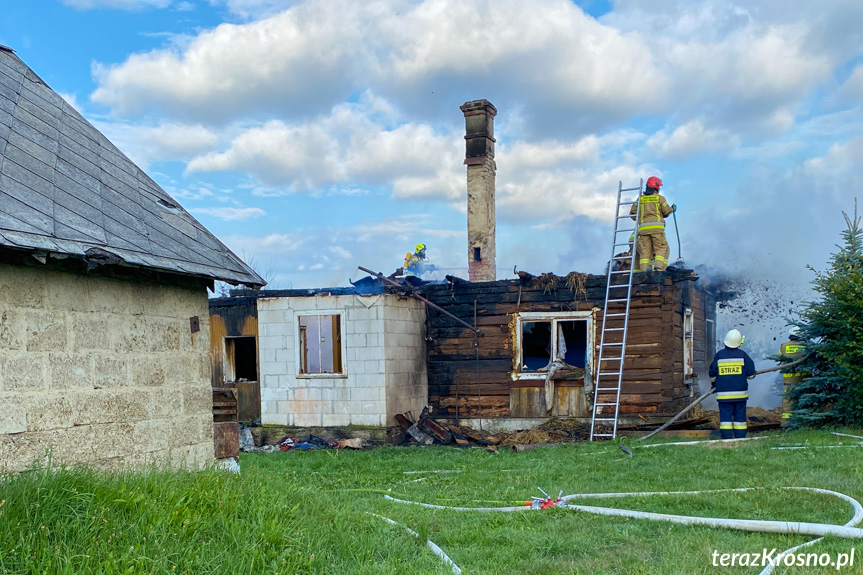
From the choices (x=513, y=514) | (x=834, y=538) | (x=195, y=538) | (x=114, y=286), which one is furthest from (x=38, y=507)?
(x=834, y=538)

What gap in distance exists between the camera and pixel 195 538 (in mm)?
4727

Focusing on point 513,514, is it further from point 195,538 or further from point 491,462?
point 491,462

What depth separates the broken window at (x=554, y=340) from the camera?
49.1 feet

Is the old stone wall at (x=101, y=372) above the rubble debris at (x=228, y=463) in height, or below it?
above

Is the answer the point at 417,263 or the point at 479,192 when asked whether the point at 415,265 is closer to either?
the point at 417,263

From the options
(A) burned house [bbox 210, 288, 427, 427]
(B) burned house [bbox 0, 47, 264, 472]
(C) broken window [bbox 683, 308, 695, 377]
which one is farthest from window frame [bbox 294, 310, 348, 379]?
(B) burned house [bbox 0, 47, 264, 472]

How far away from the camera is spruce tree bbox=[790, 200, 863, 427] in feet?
37.1

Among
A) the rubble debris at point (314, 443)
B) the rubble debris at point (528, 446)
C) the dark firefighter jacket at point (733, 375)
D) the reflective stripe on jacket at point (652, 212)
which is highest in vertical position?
the reflective stripe on jacket at point (652, 212)

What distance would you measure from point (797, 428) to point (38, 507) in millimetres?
11037

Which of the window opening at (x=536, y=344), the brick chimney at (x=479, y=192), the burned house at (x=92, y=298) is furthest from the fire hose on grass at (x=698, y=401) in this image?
the burned house at (x=92, y=298)

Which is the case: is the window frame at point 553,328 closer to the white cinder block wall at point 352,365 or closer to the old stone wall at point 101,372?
the white cinder block wall at point 352,365

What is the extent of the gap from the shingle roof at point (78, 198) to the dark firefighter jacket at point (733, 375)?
751 centimetres

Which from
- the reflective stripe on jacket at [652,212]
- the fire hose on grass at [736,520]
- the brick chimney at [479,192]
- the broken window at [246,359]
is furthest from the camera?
the broken window at [246,359]

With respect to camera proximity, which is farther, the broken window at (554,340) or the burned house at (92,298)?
the broken window at (554,340)
